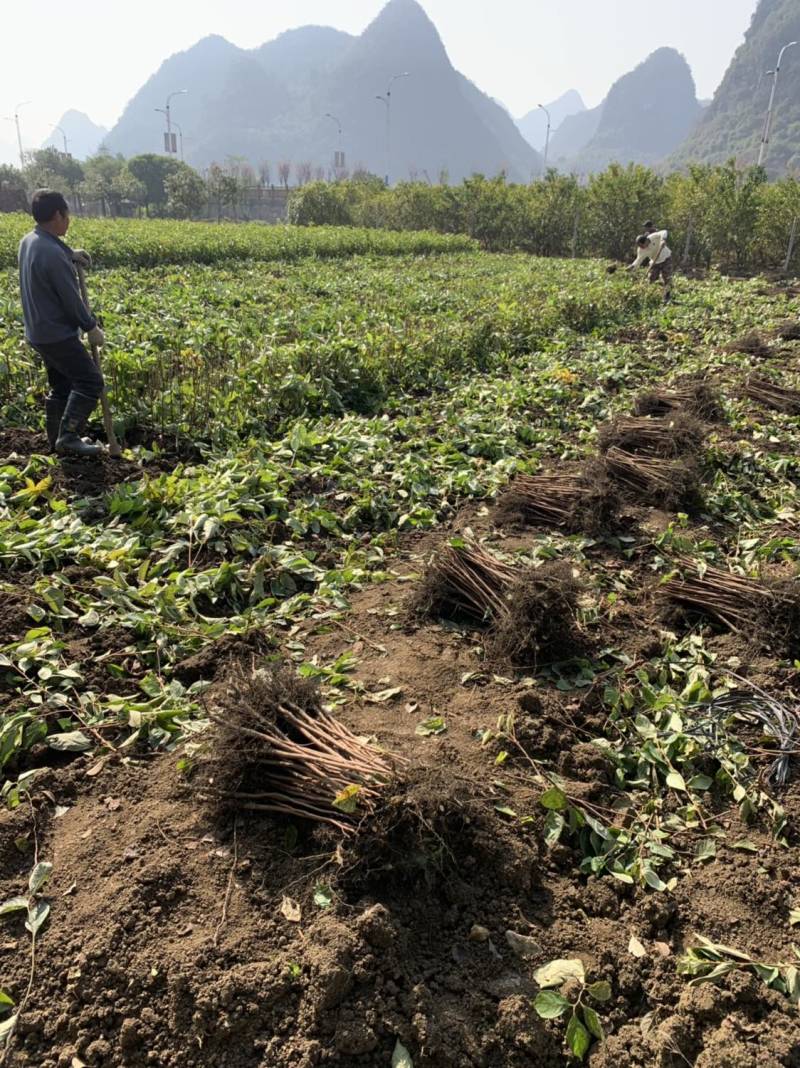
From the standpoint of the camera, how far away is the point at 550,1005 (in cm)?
205

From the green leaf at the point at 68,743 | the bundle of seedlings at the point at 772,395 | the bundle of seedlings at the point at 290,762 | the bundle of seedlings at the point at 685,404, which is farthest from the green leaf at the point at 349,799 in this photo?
the bundle of seedlings at the point at 772,395

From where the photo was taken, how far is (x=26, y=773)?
2766 millimetres

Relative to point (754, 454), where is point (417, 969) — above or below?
below

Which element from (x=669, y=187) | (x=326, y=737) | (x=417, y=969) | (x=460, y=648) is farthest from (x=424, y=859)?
(x=669, y=187)

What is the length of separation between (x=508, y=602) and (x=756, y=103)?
202294 mm

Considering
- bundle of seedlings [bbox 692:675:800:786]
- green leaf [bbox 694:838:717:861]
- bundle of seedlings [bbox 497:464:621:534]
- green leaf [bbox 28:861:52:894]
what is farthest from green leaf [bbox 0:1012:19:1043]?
bundle of seedlings [bbox 497:464:621:534]

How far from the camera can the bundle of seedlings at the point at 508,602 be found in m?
3.58

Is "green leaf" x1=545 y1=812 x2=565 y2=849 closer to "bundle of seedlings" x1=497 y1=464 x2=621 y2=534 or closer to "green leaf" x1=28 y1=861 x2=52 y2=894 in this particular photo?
"green leaf" x1=28 y1=861 x2=52 y2=894

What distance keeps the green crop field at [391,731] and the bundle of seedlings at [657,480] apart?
29 mm

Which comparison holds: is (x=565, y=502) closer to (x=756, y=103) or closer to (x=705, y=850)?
(x=705, y=850)

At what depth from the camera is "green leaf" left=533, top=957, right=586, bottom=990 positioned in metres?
2.14

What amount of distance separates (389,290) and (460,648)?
1205 cm

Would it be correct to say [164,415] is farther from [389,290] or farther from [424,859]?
[389,290]

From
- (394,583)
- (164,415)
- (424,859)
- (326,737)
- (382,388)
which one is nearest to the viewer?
(424,859)
